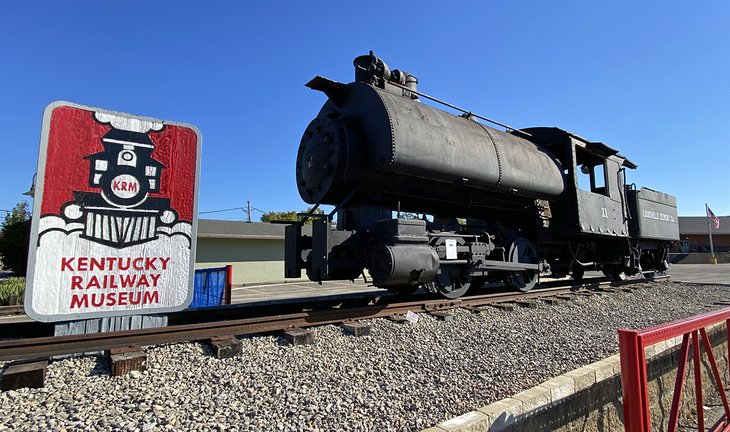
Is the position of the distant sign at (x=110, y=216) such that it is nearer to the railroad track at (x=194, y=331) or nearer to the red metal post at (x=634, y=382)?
the railroad track at (x=194, y=331)

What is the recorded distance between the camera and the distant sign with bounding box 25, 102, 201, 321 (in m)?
3.27

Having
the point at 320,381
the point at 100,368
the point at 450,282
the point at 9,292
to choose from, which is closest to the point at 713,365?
the point at 450,282

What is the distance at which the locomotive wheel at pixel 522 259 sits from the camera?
27.5 ft

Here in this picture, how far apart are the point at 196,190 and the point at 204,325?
157 cm

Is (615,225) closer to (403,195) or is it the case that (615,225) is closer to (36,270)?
(403,195)

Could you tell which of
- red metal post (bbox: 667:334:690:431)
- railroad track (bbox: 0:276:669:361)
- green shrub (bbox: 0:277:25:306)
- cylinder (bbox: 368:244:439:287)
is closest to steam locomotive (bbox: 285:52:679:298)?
cylinder (bbox: 368:244:439:287)

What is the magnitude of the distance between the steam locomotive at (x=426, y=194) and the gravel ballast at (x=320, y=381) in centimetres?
122

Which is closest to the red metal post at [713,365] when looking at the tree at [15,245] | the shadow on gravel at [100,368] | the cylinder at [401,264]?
the cylinder at [401,264]

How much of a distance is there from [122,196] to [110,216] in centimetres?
20

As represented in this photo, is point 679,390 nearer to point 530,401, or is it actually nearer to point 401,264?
point 530,401

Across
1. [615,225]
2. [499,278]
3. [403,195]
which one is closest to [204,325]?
[403,195]

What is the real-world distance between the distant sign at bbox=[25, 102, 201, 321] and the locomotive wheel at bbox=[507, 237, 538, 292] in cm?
647

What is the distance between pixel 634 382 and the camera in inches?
103

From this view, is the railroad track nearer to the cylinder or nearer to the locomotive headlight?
the cylinder
